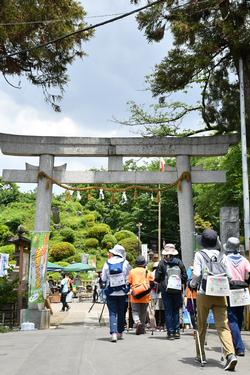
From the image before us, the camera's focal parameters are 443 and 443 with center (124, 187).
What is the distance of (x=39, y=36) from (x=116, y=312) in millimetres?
8341

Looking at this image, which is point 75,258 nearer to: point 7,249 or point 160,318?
point 7,249

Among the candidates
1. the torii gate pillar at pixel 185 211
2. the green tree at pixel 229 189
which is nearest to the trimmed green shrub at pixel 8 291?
the torii gate pillar at pixel 185 211

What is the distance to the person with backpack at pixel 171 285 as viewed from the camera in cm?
817

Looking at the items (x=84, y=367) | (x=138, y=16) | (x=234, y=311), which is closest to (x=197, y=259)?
(x=234, y=311)

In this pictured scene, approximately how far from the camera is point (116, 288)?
27.2ft

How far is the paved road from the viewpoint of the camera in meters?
5.65

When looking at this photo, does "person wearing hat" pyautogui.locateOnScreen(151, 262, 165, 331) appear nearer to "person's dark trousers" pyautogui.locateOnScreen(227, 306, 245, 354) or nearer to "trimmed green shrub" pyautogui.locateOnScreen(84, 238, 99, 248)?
"person's dark trousers" pyautogui.locateOnScreen(227, 306, 245, 354)

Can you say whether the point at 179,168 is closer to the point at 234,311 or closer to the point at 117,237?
the point at 234,311

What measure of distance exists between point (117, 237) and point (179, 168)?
27910 mm

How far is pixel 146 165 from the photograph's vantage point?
3741cm

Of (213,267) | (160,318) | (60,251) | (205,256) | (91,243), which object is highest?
(91,243)

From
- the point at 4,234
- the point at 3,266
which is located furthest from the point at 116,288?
the point at 4,234

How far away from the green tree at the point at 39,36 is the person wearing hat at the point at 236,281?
7.36 m

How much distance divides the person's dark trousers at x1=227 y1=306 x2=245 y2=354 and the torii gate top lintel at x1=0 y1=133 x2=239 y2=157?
27.2 ft
